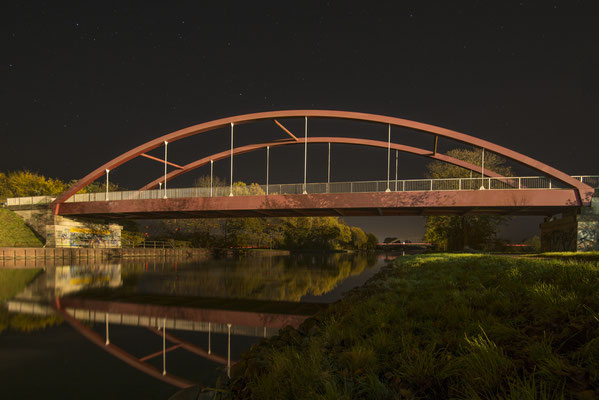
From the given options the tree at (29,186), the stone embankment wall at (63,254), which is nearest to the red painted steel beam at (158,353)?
the stone embankment wall at (63,254)

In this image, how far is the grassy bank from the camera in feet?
8.39

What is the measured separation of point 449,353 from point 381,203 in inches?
923

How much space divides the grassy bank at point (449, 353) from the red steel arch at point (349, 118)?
23953mm

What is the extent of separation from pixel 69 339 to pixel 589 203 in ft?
101

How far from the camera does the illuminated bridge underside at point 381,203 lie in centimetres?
2400

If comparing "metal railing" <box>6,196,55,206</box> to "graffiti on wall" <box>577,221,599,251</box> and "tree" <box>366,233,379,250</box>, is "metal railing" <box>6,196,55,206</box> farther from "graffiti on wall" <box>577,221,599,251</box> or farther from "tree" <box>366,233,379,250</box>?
"tree" <box>366,233,379,250</box>

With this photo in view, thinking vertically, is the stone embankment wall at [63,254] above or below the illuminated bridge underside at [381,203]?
below

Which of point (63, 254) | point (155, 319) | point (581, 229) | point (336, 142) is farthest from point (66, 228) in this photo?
point (581, 229)

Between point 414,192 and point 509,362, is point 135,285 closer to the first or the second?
point 509,362

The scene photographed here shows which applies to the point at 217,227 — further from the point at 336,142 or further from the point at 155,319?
the point at 155,319

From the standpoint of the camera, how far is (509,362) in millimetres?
2736

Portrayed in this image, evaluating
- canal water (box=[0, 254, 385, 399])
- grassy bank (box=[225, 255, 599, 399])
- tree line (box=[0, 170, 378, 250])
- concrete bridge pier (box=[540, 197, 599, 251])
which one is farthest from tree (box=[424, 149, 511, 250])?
grassy bank (box=[225, 255, 599, 399])

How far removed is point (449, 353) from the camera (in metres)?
3.17

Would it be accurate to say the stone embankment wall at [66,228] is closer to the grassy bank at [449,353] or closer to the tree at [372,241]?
the grassy bank at [449,353]
